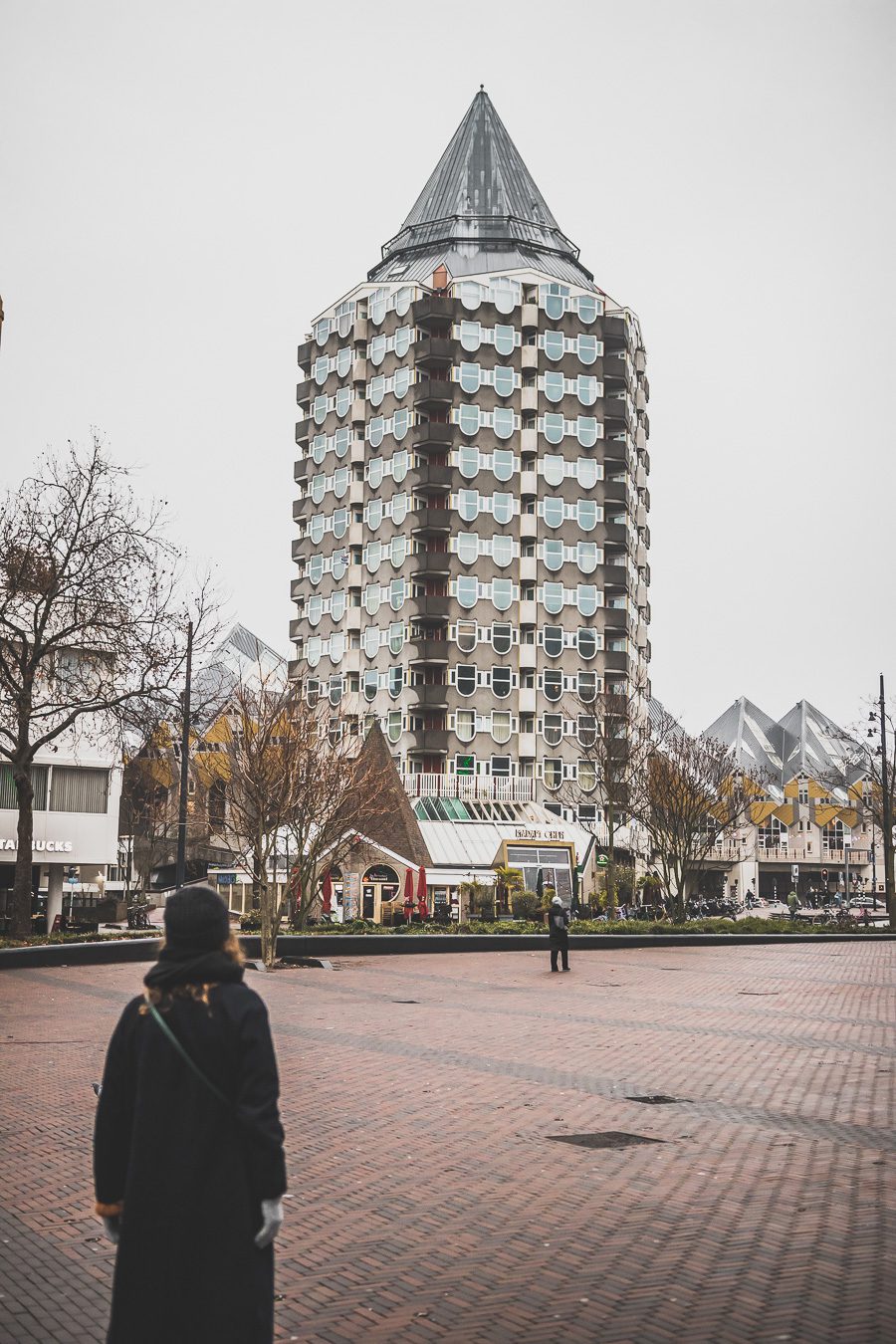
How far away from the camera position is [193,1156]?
4.47 meters

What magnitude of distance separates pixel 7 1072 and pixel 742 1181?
27.1 feet

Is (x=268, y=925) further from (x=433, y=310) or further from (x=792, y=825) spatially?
(x=792, y=825)

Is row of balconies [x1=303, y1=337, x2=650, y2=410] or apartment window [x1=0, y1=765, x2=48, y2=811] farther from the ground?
row of balconies [x1=303, y1=337, x2=650, y2=410]

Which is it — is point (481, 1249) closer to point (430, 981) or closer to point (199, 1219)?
point (199, 1219)

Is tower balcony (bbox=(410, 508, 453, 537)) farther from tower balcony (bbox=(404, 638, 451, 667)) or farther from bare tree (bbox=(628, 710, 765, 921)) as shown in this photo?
bare tree (bbox=(628, 710, 765, 921))

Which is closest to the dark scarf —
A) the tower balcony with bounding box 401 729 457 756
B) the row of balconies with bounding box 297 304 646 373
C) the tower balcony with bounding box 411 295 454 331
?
the tower balcony with bounding box 401 729 457 756

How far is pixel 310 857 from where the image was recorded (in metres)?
36.8

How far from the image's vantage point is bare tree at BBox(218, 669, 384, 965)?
33.0m

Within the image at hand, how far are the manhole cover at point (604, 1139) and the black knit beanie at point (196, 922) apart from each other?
→ 6497 millimetres

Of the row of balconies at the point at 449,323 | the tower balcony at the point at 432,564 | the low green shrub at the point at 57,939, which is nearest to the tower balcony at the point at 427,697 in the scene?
the tower balcony at the point at 432,564

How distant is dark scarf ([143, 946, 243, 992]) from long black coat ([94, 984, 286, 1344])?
50 millimetres

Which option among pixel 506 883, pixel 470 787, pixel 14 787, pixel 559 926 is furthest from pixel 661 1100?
pixel 470 787

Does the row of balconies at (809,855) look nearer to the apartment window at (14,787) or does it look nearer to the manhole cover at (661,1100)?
the apartment window at (14,787)

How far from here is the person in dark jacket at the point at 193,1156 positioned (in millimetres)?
4363
